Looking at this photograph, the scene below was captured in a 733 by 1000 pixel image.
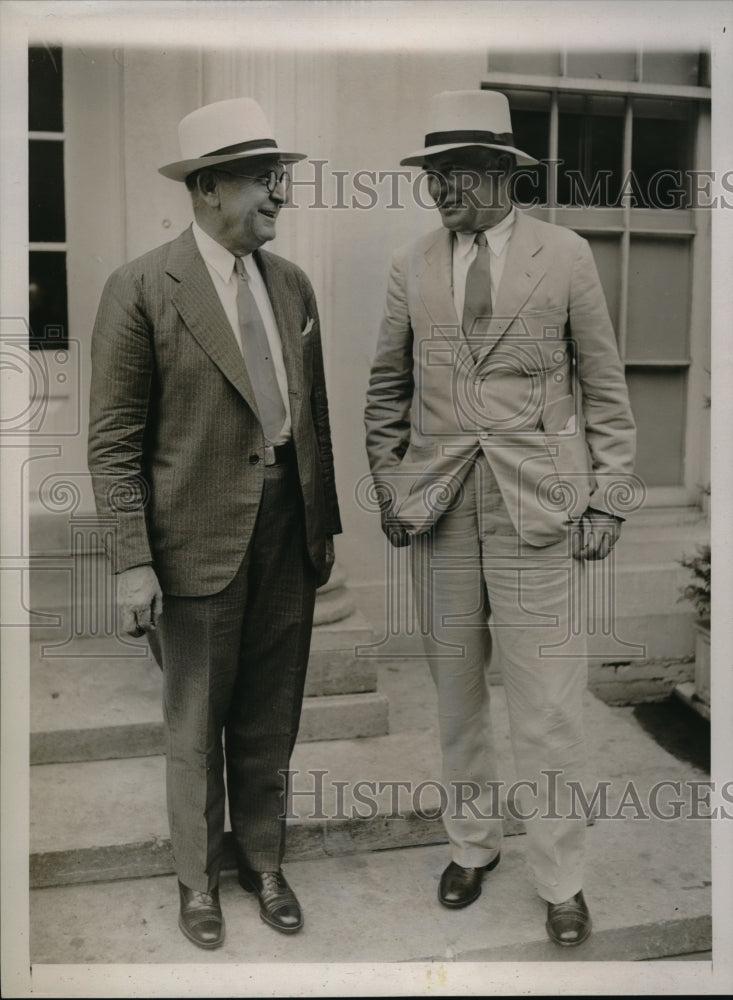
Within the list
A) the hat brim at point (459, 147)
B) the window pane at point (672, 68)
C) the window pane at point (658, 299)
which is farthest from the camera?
the window pane at point (658, 299)

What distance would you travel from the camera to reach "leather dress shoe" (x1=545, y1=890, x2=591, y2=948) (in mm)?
2838

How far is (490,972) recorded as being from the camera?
2.79 m

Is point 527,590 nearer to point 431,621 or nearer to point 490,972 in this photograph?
point 431,621

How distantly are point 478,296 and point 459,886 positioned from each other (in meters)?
1.57

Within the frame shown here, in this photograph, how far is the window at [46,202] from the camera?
2.69m

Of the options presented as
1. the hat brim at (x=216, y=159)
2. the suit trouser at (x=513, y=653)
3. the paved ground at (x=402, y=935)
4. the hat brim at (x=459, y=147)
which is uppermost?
the hat brim at (x=459, y=147)

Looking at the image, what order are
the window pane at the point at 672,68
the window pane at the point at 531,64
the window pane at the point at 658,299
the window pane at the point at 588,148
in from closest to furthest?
the window pane at the point at 672,68 → the window pane at the point at 531,64 → the window pane at the point at 588,148 → the window pane at the point at 658,299

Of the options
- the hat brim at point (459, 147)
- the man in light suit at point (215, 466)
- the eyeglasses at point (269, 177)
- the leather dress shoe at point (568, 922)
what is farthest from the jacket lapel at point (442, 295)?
the leather dress shoe at point (568, 922)

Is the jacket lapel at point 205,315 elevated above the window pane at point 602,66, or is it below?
below

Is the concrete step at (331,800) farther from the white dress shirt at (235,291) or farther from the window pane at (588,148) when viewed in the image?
the window pane at (588,148)

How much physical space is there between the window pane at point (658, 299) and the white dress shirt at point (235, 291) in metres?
1.48

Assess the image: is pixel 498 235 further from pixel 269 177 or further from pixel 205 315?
pixel 205 315

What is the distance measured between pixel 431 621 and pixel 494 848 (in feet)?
2.20

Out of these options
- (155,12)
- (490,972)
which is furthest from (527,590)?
(155,12)
